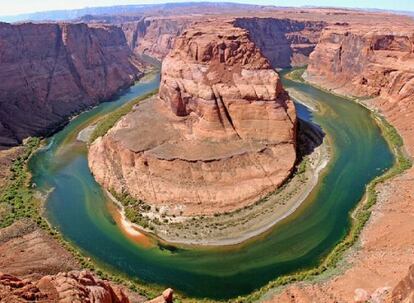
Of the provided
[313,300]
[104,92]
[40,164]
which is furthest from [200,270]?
[104,92]

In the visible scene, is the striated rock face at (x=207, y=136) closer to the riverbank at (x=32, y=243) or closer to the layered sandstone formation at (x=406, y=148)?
the riverbank at (x=32, y=243)

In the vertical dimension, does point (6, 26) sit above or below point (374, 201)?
above

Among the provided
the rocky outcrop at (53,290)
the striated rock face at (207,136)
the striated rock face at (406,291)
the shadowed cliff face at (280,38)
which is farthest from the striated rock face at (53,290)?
the shadowed cliff face at (280,38)

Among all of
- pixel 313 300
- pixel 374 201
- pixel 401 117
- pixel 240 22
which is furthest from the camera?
pixel 240 22

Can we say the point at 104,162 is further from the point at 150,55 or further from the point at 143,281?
the point at 150,55

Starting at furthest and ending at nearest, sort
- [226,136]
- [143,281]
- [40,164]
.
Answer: [40,164], [226,136], [143,281]

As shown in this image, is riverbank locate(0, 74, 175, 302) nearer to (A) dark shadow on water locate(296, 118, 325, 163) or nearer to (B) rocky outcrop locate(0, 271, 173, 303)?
(B) rocky outcrop locate(0, 271, 173, 303)

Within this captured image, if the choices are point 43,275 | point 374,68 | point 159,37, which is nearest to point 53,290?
point 43,275
